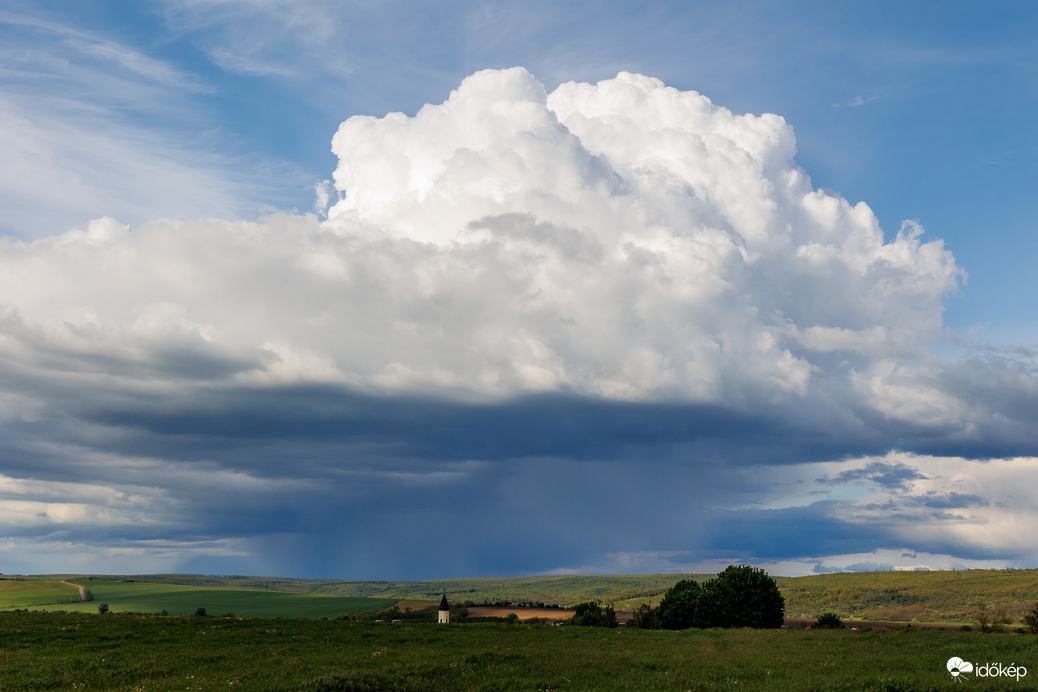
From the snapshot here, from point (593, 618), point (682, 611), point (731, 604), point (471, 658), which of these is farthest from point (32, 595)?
point (471, 658)

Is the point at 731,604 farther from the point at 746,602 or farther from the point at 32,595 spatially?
the point at 32,595

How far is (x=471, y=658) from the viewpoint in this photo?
164ft

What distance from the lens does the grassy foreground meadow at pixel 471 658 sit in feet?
135

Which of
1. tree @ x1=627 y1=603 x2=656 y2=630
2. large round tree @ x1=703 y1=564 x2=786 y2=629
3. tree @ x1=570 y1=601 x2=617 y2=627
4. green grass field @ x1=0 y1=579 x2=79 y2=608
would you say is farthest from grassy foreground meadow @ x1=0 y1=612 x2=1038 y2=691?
green grass field @ x1=0 y1=579 x2=79 y2=608

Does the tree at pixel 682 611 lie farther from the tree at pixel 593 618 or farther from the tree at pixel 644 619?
the tree at pixel 593 618

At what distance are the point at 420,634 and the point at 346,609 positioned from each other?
439 ft

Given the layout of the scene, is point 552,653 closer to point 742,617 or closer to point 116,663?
point 116,663

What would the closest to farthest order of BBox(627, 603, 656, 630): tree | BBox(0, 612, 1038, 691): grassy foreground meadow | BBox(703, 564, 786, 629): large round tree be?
BBox(0, 612, 1038, 691): grassy foreground meadow
BBox(703, 564, 786, 629): large round tree
BBox(627, 603, 656, 630): tree

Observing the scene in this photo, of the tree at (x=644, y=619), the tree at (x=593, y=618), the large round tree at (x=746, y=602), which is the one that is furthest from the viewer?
the tree at (x=593, y=618)

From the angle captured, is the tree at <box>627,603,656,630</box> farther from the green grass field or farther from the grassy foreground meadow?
the green grass field

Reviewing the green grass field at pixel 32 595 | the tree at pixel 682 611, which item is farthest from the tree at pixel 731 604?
the green grass field at pixel 32 595

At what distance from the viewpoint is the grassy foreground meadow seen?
41062mm

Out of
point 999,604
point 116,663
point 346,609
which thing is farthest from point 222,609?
point 999,604

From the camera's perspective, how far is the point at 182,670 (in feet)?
148
